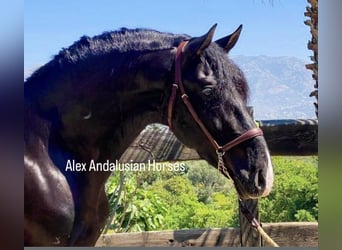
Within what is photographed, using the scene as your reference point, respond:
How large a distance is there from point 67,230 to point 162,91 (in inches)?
31.5

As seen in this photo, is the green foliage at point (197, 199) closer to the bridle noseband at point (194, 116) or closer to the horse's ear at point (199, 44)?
the bridle noseband at point (194, 116)

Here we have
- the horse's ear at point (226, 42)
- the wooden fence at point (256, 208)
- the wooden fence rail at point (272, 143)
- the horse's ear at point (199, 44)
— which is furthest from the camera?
the wooden fence at point (256, 208)

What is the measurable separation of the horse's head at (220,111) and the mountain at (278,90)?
69cm

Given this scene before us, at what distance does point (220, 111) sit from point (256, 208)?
0.93m

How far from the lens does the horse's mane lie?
104 inches

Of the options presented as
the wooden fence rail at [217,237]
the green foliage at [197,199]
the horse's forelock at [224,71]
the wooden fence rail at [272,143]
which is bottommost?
the wooden fence rail at [217,237]

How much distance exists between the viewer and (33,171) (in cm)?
250

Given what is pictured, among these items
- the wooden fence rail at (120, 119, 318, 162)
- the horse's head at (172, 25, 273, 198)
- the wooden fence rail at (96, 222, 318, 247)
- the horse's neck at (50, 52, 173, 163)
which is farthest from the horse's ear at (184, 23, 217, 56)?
the wooden fence rail at (96, 222, 318, 247)

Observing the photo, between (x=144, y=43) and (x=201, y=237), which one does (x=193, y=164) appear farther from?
(x=144, y=43)

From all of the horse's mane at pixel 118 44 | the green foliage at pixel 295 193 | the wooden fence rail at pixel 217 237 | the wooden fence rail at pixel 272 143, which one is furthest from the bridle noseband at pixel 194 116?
the wooden fence rail at pixel 217 237

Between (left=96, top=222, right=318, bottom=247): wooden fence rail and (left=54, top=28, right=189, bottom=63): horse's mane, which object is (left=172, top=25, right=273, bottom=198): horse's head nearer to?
(left=54, top=28, right=189, bottom=63): horse's mane

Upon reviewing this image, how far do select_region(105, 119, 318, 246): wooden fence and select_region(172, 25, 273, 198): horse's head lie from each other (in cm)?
51

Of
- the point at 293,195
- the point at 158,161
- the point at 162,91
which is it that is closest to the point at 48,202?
the point at 162,91

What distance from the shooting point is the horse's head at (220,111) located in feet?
8.38
